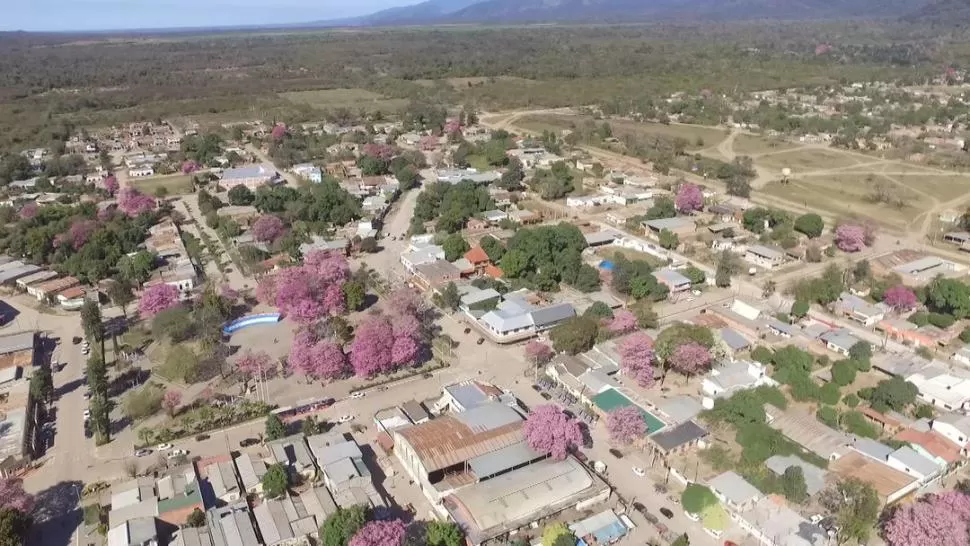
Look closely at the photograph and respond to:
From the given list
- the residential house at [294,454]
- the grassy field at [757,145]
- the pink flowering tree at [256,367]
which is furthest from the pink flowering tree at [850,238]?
the residential house at [294,454]

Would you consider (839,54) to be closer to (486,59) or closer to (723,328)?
(486,59)

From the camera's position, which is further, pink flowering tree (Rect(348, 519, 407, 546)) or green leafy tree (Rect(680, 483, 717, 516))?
green leafy tree (Rect(680, 483, 717, 516))

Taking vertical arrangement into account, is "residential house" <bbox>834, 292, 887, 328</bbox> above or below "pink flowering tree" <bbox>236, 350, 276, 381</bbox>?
below

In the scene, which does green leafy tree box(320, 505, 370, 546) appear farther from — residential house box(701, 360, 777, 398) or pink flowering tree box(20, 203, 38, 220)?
pink flowering tree box(20, 203, 38, 220)

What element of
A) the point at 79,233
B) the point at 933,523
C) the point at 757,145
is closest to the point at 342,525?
the point at 933,523

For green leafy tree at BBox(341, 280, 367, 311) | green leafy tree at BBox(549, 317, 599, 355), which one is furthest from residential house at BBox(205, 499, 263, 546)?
green leafy tree at BBox(549, 317, 599, 355)

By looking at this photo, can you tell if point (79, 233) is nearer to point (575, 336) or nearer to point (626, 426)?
point (575, 336)

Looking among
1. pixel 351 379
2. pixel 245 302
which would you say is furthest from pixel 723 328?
pixel 245 302
